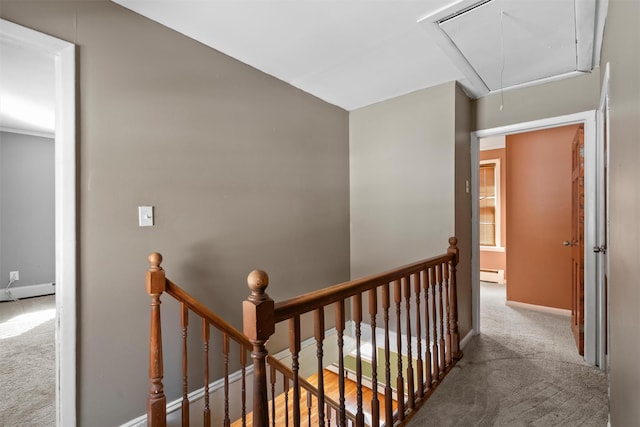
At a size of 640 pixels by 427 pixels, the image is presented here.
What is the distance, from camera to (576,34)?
194cm

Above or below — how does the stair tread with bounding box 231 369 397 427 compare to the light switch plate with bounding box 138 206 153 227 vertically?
below

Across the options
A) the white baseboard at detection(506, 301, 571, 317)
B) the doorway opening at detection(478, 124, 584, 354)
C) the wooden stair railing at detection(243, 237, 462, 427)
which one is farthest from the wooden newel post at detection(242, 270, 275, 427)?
the white baseboard at detection(506, 301, 571, 317)

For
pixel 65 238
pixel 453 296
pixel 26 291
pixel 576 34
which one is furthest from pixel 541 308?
pixel 26 291

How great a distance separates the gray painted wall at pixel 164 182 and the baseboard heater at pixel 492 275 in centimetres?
420

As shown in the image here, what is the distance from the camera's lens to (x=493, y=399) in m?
1.93

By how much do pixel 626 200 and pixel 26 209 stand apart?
20.0 feet

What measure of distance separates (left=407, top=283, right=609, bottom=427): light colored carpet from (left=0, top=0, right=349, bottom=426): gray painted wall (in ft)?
4.56

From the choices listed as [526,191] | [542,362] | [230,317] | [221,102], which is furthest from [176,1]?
[526,191]

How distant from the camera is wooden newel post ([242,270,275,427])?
966mm

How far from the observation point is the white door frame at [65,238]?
1.53 meters

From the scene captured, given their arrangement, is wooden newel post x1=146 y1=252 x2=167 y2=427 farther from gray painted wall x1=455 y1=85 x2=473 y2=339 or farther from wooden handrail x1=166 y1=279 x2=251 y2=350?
gray painted wall x1=455 y1=85 x2=473 y2=339

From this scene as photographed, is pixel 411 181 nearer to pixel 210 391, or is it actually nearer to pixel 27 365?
pixel 210 391

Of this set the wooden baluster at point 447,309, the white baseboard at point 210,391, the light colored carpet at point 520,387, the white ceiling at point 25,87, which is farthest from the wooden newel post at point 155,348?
the wooden baluster at point 447,309

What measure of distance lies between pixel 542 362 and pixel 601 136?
1785 mm
